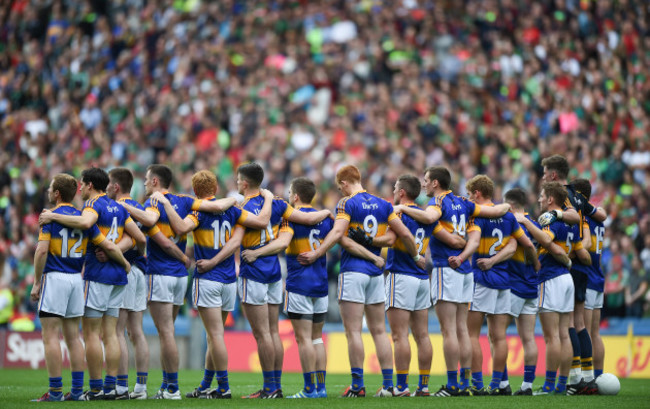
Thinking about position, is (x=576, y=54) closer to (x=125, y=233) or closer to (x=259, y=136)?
(x=259, y=136)

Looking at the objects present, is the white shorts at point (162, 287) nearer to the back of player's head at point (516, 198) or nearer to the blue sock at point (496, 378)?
the blue sock at point (496, 378)

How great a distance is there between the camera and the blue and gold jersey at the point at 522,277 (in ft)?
36.6

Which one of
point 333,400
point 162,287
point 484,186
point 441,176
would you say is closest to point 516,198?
point 484,186

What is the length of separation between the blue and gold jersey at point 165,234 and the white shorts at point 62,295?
90 cm

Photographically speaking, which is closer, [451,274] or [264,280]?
[264,280]

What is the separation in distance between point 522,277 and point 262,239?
3.23m

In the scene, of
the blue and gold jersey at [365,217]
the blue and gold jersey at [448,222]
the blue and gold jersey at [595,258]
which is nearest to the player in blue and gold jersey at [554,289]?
the blue and gold jersey at [595,258]

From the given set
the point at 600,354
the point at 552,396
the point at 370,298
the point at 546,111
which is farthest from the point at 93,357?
the point at 546,111

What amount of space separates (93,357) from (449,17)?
19142 mm

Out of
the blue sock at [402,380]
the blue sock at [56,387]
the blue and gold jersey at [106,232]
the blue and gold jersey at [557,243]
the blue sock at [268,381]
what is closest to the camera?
the blue sock at [56,387]

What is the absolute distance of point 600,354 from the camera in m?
12.0

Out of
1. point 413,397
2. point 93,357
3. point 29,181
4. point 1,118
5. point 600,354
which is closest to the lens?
point 93,357

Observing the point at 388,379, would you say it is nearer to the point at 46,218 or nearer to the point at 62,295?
the point at 62,295

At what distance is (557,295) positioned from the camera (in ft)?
36.6
